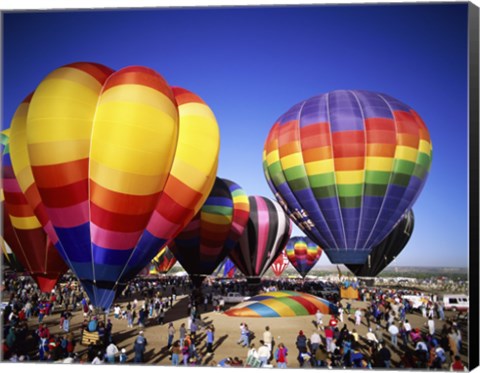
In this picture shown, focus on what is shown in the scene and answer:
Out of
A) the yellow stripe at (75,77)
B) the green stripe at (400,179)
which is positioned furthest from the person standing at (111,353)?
the green stripe at (400,179)

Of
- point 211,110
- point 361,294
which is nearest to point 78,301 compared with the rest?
point 211,110

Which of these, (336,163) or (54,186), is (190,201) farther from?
(336,163)

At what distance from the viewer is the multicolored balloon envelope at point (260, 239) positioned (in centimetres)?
2003

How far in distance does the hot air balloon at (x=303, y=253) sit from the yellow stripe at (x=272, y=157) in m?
20.6

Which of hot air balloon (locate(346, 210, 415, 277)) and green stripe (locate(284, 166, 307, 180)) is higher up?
green stripe (locate(284, 166, 307, 180))

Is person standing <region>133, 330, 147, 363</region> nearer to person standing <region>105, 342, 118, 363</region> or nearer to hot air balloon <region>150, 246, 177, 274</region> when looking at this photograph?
person standing <region>105, 342, 118, 363</region>

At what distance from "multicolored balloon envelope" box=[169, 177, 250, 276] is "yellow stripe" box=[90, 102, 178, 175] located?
5.74 metres

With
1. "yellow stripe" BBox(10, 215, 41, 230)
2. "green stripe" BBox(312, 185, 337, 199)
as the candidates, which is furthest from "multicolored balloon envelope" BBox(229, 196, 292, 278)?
"yellow stripe" BBox(10, 215, 41, 230)

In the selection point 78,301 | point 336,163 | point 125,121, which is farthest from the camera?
point 78,301

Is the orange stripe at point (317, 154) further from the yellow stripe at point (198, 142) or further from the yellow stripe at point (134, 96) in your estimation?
the yellow stripe at point (134, 96)

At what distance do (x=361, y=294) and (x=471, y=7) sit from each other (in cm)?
1426

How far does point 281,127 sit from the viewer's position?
45.5 feet

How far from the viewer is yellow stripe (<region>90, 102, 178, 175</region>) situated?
862cm

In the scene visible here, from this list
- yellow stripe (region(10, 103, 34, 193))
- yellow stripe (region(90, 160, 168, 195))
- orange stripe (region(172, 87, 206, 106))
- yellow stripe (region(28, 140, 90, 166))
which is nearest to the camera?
yellow stripe (region(28, 140, 90, 166))
